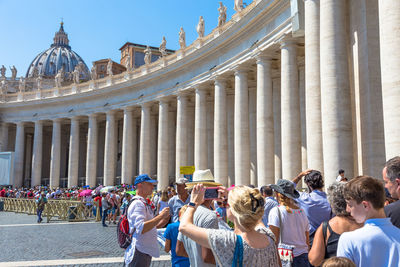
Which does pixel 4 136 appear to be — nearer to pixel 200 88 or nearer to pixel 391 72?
pixel 200 88

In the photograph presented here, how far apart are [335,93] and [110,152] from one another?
144ft

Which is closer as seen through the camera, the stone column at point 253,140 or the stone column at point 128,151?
the stone column at point 253,140

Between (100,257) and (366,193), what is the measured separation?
1324cm

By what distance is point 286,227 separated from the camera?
24.3ft

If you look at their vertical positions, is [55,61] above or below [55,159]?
above

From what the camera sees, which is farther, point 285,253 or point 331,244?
point 285,253

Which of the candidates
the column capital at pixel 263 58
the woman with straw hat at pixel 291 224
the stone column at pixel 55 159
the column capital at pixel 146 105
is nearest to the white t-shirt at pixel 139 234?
the woman with straw hat at pixel 291 224

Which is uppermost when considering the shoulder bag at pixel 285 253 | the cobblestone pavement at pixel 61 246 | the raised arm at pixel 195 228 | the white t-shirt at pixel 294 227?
the raised arm at pixel 195 228

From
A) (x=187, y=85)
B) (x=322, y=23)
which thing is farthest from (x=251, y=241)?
(x=187, y=85)

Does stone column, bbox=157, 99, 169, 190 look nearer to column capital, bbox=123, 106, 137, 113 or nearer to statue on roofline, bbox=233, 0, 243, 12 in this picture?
column capital, bbox=123, 106, 137, 113

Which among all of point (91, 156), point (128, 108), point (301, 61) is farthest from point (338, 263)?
point (91, 156)

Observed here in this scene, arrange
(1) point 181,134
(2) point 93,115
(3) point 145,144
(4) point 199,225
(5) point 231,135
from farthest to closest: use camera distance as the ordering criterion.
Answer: (2) point 93,115, (3) point 145,144, (1) point 181,134, (5) point 231,135, (4) point 199,225

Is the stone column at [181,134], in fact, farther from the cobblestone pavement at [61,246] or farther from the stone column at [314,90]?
the stone column at [314,90]

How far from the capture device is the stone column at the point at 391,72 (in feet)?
50.1
